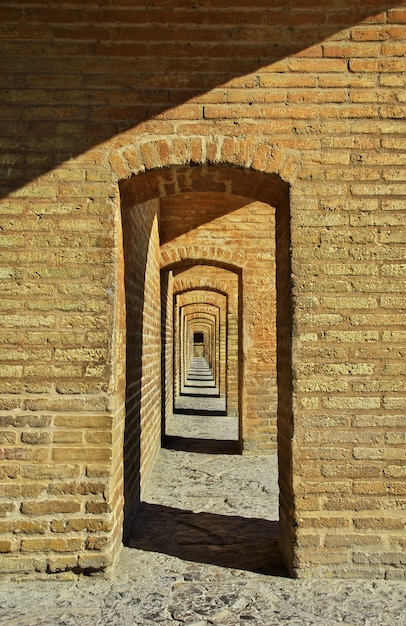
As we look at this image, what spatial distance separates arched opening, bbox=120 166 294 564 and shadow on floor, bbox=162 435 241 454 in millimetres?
383

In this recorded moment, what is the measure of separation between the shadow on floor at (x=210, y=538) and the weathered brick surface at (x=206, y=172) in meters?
0.25

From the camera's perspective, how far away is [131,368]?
4.33 m

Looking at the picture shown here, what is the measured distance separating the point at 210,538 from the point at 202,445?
3968 millimetres

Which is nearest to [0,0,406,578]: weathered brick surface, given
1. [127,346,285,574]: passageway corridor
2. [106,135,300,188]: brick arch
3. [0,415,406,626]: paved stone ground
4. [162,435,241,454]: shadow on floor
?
[106,135,300,188]: brick arch

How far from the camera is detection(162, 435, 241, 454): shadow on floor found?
24.7ft

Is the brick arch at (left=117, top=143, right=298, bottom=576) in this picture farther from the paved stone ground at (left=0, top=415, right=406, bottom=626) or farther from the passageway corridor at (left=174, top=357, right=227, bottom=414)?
the passageway corridor at (left=174, top=357, right=227, bottom=414)

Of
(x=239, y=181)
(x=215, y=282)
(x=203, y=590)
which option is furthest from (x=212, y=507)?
(x=215, y=282)

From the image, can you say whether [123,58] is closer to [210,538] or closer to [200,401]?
[210,538]

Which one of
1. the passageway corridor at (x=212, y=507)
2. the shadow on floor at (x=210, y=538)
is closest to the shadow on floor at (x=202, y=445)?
the passageway corridor at (x=212, y=507)

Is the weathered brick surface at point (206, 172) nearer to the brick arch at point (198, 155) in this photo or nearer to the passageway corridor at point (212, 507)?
the brick arch at point (198, 155)

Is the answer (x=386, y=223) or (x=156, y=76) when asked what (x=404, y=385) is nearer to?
(x=386, y=223)

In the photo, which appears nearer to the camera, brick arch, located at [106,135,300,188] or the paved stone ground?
the paved stone ground

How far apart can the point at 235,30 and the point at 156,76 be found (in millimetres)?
633

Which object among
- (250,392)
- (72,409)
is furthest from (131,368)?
(250,392)
